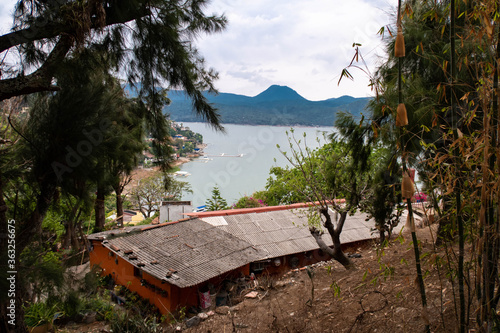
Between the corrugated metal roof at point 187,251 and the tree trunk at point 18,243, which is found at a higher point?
the tree trunk at point 18,243

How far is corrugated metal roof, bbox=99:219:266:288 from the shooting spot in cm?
608

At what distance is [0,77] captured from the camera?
2412 mm

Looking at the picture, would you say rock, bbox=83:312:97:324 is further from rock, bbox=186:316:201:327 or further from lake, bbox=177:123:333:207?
lake, bbox=177:123:333:207

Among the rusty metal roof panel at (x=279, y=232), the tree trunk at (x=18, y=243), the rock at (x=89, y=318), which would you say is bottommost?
the rock at (x=89, y=318)

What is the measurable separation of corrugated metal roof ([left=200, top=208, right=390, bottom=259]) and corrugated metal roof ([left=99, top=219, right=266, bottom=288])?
1.16ft

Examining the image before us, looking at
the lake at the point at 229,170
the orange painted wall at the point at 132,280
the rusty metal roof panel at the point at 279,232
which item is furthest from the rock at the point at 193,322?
the lake at the point at 229,170

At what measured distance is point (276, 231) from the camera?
8336mm

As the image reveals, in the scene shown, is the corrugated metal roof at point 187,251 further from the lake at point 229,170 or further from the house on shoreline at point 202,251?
the lake at point 229,170

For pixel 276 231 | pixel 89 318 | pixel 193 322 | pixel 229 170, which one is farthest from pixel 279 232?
pixel 229 170

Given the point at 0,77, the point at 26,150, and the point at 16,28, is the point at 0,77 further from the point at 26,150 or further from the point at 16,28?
the point at 26,150

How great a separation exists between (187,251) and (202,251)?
0.30m

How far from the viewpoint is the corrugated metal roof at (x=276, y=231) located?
25.3ft

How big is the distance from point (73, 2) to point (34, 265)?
204 centimetres

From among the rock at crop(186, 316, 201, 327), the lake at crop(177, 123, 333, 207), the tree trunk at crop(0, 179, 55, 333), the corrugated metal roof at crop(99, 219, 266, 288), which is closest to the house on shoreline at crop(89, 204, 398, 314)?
the corrugated metal roof at crop(99, 219, 266, 288)
